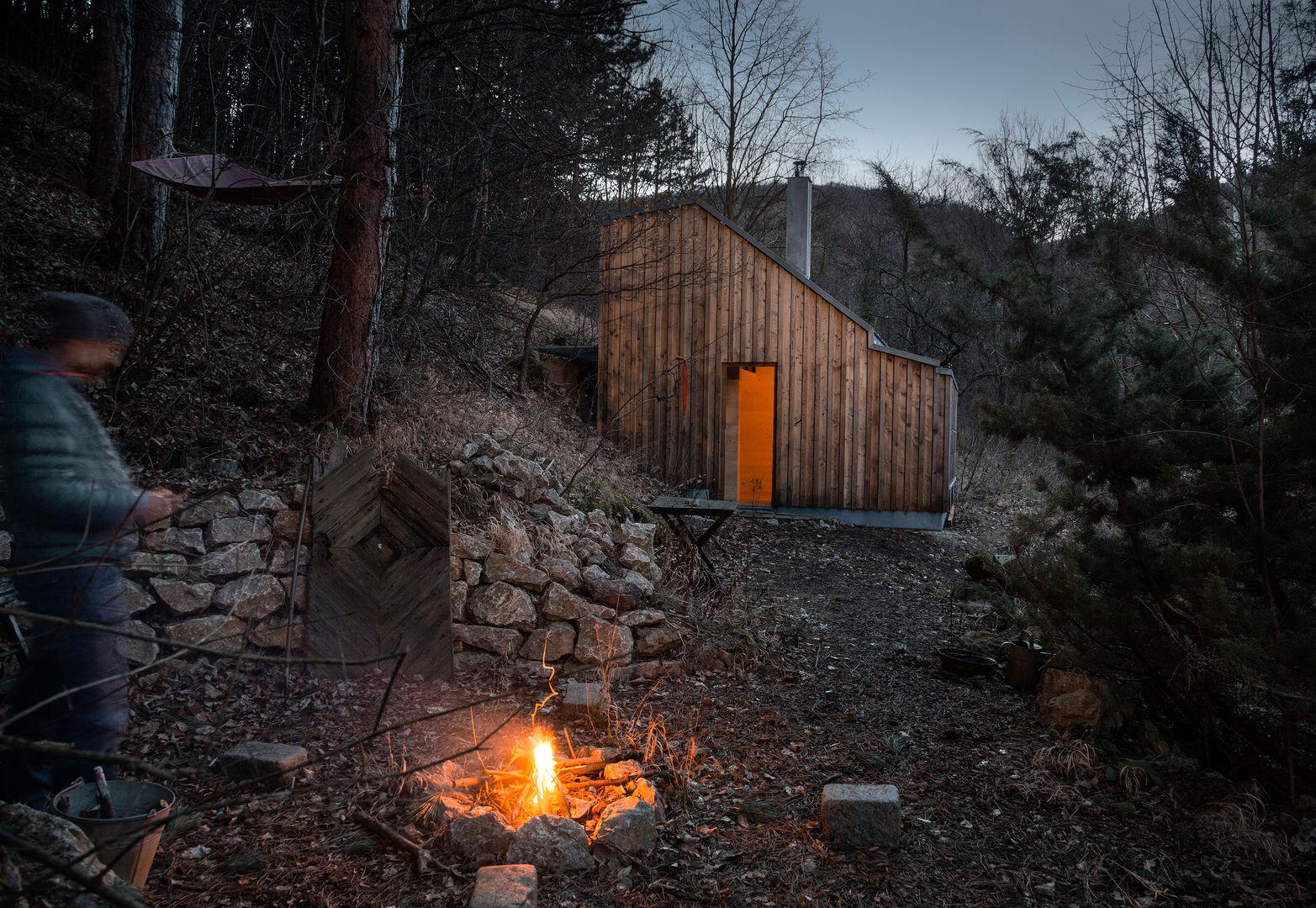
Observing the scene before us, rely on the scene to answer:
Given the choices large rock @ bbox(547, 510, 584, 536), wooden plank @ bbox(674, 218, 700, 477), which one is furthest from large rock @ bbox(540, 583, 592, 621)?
wooden plank @ bbox(674, 218, 700, 477)

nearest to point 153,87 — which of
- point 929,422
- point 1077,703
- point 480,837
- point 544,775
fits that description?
point 544,775

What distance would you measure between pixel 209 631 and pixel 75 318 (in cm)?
219

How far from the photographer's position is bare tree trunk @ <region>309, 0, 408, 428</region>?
5.64m

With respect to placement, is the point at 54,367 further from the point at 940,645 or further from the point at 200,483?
the point at 940,645

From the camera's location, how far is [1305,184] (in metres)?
4.04

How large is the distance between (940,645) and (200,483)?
5.26 meters

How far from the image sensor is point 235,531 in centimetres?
471

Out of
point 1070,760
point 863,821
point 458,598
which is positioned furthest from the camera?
point 458,598

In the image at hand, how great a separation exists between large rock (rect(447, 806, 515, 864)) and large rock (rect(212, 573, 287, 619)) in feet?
6.93

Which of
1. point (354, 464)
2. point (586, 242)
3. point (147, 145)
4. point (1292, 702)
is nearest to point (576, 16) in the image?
point (354, 464)

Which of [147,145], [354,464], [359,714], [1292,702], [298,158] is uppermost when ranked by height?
[298,158]

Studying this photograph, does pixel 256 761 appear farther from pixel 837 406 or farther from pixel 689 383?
pixel 837 406

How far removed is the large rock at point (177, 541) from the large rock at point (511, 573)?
1.68 metres

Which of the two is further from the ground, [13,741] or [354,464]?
[354,464]
